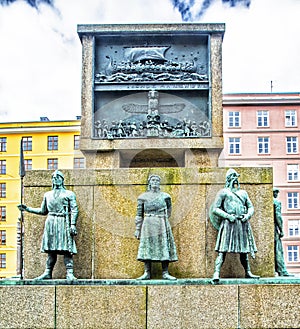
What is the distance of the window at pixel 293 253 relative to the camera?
5726 centimetres

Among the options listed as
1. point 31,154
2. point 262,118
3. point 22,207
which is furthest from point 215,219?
point 31,154

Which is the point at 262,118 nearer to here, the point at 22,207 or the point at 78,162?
the point at 78,162

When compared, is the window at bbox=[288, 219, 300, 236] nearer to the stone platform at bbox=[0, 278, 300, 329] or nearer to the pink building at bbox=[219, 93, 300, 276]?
the pink building at bbox=[219, 93, 300, 276]

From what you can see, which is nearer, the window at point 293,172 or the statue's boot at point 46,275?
the statue's boot at point 46,275

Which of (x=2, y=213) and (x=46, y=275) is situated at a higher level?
(x=2, y=213)

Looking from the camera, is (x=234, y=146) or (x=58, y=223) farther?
(x=234, y=146)

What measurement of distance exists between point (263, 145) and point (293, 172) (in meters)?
4.56

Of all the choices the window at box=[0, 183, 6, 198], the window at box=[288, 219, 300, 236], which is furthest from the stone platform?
the window at box=[0, 183, 6, 198]

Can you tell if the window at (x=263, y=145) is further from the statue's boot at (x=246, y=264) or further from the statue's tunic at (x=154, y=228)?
the statue's tunic at (x=154, y=228)

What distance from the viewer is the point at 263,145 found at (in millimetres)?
61000

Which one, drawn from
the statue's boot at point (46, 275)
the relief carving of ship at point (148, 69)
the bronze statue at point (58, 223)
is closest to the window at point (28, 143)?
the relief carving of ship at point (148, 69)

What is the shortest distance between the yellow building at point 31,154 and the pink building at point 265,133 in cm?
1822

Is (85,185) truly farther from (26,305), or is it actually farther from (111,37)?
(111,37)

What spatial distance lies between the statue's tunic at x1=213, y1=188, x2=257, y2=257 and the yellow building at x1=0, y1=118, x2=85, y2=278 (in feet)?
170
